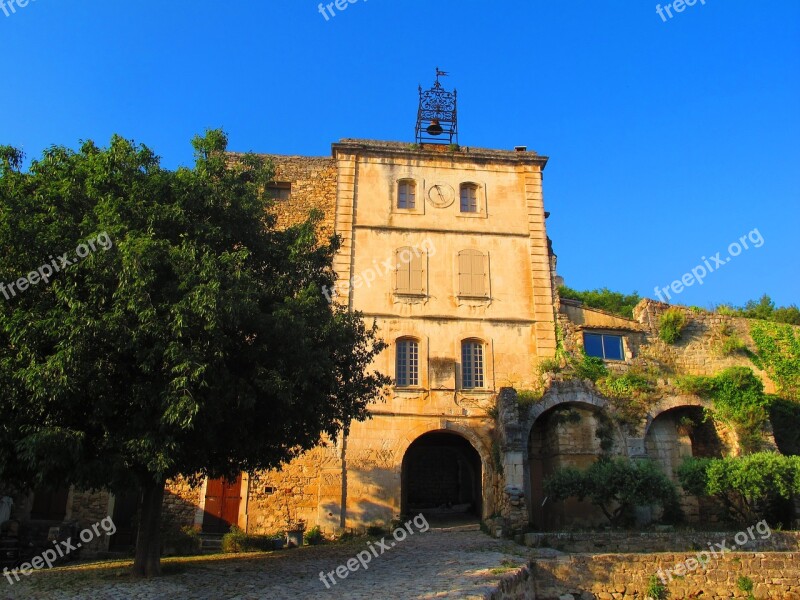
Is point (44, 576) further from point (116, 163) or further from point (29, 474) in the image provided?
point (116, 163)

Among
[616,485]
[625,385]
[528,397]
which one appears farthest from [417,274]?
[616,485]

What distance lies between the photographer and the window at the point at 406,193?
78.7 feet

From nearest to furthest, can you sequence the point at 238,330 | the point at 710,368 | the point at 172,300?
the point at 172,300, the point at 238,330, the point at 710,368

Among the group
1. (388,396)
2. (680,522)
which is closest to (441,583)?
(388,396)

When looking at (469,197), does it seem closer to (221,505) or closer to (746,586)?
(221,505)

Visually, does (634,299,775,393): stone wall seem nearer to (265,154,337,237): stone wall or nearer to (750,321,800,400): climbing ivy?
(750,321,800,400): climbing ivy

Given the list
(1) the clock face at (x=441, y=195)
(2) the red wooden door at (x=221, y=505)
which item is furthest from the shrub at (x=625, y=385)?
(2) the red wooden door at (x=221, y=505)

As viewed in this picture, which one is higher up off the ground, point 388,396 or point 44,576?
point 388,396

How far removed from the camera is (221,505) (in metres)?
20.2

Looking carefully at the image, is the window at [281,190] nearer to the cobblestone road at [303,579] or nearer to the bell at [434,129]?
the bell at [434,129]

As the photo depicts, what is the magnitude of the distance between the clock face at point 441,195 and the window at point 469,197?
1.50 ft

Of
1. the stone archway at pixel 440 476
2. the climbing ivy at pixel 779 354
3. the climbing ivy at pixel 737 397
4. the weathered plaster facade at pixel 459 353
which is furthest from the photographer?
the stone archway at pixel 440 476

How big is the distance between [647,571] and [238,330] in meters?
10.3

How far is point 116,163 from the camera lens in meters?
13.0
